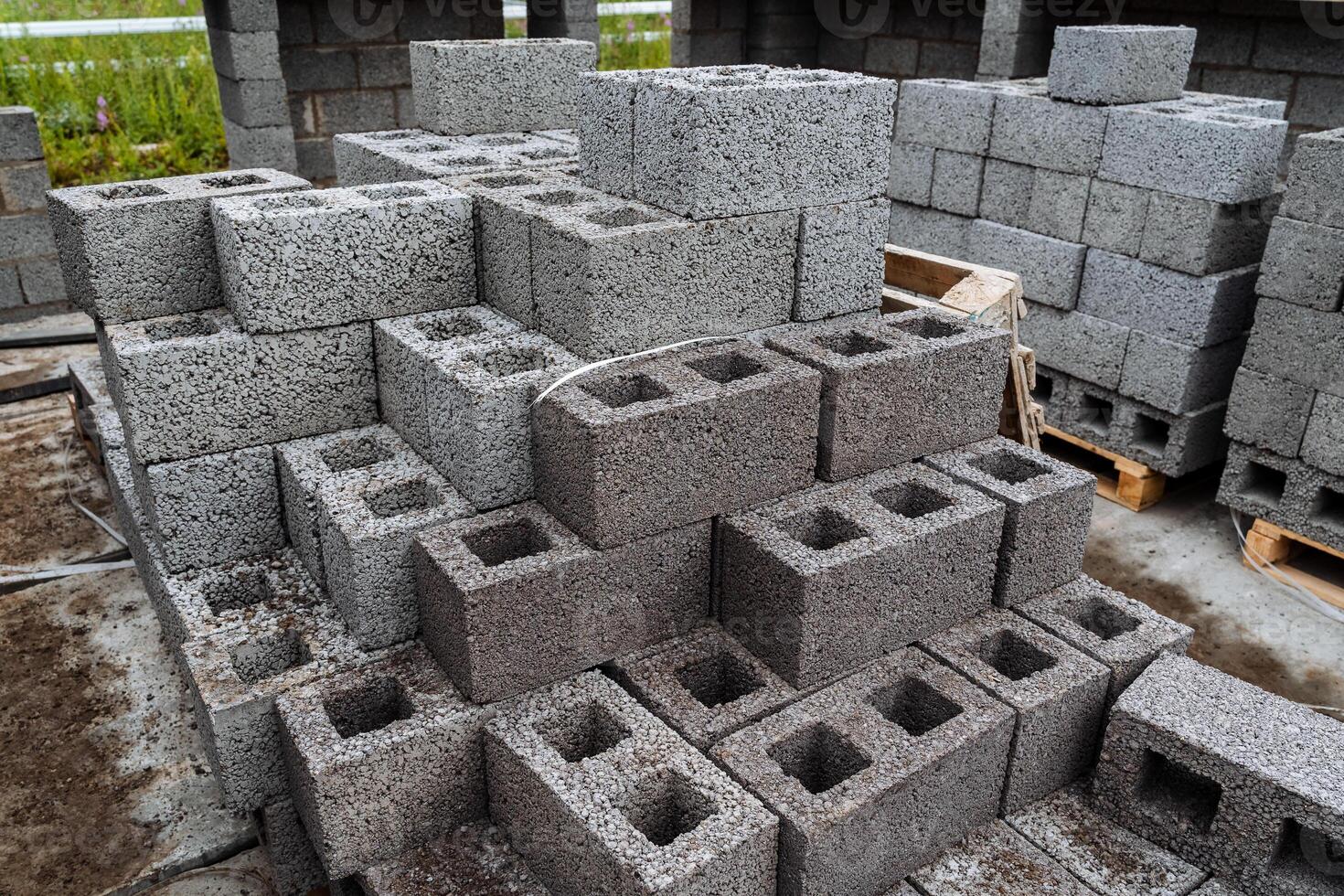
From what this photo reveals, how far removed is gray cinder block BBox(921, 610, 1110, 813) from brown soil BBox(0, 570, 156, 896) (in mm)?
2853

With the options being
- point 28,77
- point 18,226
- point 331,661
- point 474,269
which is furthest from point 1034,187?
point 28,77

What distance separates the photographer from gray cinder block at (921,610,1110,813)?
316 centimetres

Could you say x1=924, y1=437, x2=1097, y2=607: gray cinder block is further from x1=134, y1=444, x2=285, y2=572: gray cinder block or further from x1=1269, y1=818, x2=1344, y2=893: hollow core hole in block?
x1=134, y1=444, x2=285, y2=572: gray cinder block

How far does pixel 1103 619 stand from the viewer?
12.2 ft

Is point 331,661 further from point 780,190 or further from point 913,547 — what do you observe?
point 780,190

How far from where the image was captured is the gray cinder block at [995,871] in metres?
2.93

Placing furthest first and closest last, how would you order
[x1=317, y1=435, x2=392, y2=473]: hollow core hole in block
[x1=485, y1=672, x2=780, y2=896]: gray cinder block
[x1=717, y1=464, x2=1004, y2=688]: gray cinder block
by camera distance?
[x1=317, y1=435, x2=392, y2=473]: hollow core hole in block → [x1=717, y1=464, x2=1004, y2=688]: gray cinder block → [x1=485, y1=672, x2=780, y2=896]: gray cinder block

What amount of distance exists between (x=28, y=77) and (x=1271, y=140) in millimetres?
12374

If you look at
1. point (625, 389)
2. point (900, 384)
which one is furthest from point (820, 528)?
point (625, 389)

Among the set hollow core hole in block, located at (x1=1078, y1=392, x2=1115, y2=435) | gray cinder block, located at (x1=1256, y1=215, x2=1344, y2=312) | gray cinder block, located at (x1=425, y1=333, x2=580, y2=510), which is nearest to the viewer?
gray cinder block, located at (x1=425, y1=333, x2=580, y2=510)

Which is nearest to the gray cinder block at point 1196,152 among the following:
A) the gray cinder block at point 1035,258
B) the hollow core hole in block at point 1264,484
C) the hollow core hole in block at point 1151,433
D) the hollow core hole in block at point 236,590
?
the gray cinder block at point 1035,258

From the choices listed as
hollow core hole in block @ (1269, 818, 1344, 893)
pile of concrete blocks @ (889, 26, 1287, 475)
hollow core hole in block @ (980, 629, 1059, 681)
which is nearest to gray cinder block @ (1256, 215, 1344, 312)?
pile of concrete blocks @ (889, 26, 1287, 475)

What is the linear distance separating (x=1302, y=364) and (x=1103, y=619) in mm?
2348

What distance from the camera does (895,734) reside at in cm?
297
